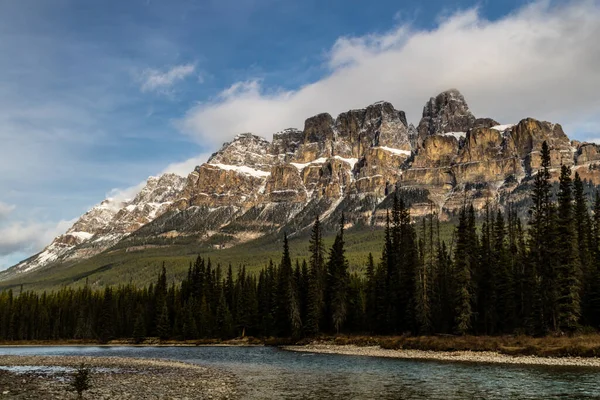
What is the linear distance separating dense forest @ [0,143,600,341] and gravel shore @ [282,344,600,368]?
987 centimetres

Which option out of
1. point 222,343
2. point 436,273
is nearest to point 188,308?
point 222,343

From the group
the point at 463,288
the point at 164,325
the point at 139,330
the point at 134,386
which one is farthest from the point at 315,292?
the point at 139,330

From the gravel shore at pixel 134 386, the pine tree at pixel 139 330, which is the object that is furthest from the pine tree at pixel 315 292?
the pine tree at pixel 139 330

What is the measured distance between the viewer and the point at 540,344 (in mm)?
58781

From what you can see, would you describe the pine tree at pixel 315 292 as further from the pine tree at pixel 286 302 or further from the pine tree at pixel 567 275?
the pine tree at pixel 567 275

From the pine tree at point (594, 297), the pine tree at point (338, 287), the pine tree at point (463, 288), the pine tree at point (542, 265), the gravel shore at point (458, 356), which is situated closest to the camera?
the gravel shore at point (458, 356)

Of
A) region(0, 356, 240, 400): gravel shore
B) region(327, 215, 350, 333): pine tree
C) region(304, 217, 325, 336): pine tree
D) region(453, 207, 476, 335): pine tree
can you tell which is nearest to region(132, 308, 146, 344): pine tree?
region(304, 217, 325, 336): pine tree

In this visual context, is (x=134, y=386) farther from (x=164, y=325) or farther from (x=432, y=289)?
(x=164, y=325)

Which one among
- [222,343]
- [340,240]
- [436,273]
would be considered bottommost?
[222,343]

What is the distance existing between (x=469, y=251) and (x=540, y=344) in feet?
78.9

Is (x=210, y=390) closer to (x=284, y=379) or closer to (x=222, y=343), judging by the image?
(x=284, y=379)

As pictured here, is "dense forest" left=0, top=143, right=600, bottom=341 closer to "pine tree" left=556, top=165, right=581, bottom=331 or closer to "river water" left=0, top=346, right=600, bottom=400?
"pine tree" left=556, top=165, right=581, bottom=331

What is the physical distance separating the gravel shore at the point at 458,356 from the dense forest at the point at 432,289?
32.4 ft

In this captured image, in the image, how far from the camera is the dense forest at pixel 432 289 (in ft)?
223
